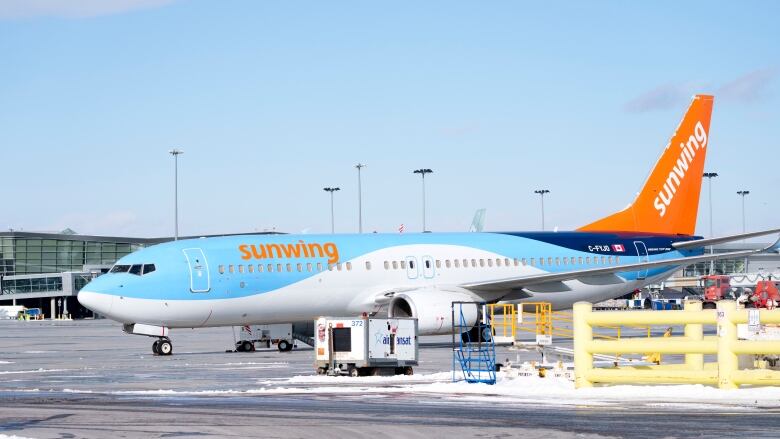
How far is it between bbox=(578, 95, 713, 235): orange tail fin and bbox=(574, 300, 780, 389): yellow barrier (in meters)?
28.4

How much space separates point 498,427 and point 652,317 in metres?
6.36

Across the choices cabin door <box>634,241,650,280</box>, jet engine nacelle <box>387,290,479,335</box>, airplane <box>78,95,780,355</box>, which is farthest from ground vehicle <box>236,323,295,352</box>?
cabin door <box>634,241,650,280</box>

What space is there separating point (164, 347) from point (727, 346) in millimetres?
23473

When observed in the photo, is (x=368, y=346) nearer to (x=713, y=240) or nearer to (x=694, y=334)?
(x=694, y=334)

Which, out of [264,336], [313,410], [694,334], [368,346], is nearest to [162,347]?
[264,336]

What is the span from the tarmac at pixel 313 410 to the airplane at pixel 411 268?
8.66 meters

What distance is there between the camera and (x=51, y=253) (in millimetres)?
142625

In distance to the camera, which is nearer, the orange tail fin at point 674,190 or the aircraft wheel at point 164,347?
the aircraft wheel at point 164,347

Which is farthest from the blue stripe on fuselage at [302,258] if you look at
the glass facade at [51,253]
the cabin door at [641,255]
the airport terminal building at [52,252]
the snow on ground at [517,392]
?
the glass facade at [51,253]

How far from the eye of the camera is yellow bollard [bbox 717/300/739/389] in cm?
1920

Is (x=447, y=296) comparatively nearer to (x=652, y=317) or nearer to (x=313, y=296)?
(x=313, y=296)

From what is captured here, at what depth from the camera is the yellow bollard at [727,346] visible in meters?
19.2

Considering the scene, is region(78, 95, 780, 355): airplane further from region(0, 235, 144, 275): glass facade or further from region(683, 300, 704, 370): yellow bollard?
region(0, 235, 144, 275): glass facade

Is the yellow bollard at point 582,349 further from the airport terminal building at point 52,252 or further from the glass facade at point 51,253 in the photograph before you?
the glass facade at point 51,253
